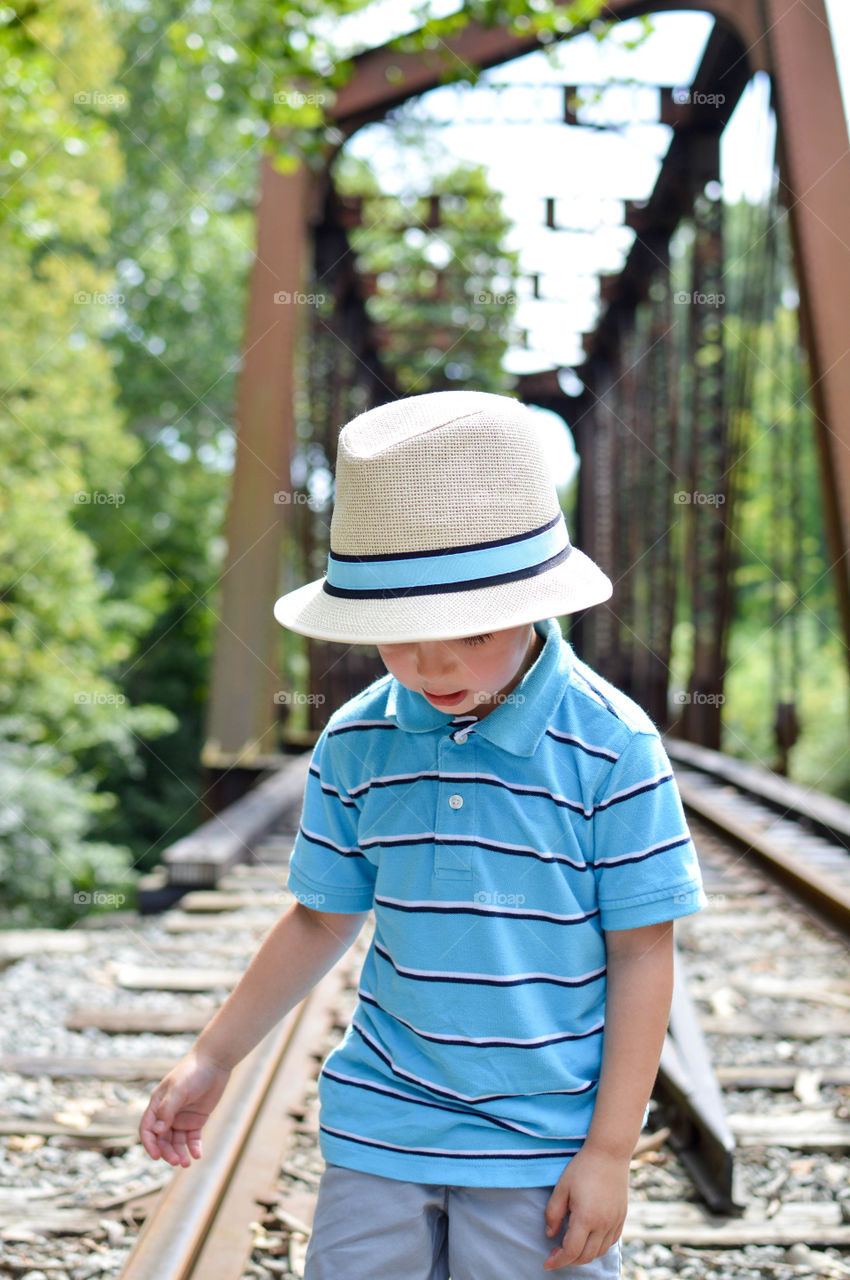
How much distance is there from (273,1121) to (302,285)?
17.6ft

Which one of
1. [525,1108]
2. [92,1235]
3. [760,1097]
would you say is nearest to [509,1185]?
[525,1108]

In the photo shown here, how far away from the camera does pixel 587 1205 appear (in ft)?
3.66

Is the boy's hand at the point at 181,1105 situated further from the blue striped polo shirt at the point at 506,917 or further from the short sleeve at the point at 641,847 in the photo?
the short sleeve at the point at 641,847

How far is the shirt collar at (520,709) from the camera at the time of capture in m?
1.19

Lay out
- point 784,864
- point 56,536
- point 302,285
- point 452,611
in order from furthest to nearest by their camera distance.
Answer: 1. point 56,536
2. point 302,285
3. point 784,864
4. point 452,611

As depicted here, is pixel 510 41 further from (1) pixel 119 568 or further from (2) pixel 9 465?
(1) pixel 119 568

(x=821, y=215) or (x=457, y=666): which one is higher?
(x=821, y=215)

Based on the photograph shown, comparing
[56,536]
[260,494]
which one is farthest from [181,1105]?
[56,536]

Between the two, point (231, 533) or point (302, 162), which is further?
point (302, 162)

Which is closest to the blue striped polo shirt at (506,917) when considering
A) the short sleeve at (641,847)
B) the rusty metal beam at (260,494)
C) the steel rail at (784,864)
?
the short sleeve at (641,847)

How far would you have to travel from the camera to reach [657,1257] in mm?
1728

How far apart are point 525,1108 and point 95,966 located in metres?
2.57

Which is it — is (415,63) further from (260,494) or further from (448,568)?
(448,568)

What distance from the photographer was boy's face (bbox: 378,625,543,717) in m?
1.11
